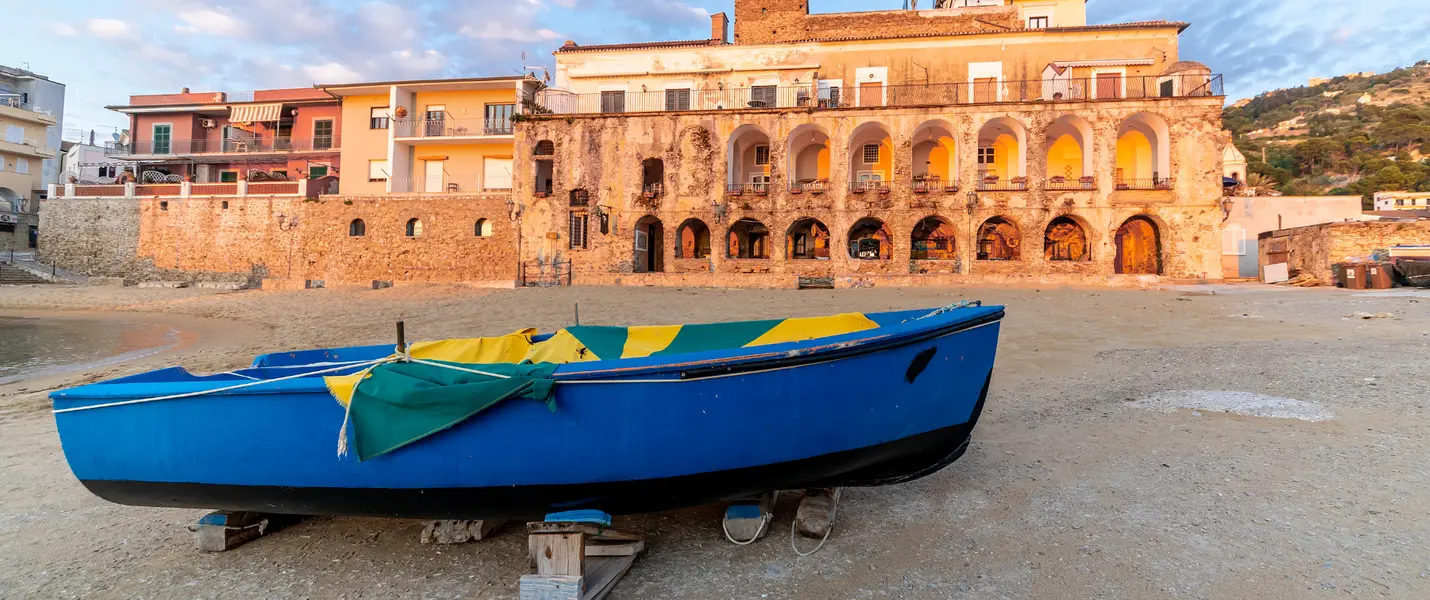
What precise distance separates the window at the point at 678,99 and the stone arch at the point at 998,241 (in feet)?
46.9

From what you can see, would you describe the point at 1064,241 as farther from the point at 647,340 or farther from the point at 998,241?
the point at 647,340

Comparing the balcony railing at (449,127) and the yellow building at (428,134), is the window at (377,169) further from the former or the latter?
the balcony railing at (449,127)

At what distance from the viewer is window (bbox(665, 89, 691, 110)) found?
26.7 metres

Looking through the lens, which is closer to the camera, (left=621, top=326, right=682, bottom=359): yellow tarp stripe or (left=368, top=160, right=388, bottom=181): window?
(left=621, top=326, right=682, bottom=359): yellow tarp stripe

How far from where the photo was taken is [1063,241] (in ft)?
86.1

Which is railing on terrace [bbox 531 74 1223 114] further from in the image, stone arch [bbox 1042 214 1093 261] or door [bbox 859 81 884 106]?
stone arch [bbox 1042 214 1093 261]

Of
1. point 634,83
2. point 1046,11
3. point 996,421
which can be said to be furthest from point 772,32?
point 996,421

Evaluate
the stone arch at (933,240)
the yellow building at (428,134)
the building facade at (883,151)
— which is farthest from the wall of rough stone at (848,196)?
the yellow building at (428,134)

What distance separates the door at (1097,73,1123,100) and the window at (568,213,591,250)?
70.2ft

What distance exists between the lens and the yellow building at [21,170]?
35.8m

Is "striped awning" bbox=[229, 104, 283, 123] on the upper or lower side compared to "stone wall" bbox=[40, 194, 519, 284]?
upper

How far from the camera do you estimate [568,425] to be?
285 centimetres

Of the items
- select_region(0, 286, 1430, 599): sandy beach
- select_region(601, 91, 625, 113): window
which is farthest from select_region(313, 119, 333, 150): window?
select_region(0, 286, 1430, 599): sandy beach

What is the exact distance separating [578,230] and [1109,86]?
22339 mm
